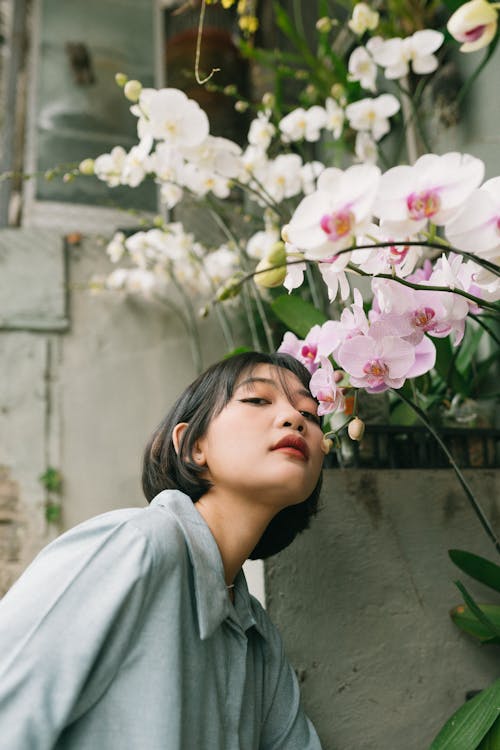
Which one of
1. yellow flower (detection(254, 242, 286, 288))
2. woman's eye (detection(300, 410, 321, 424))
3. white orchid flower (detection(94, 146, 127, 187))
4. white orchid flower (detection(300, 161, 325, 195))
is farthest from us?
white orchid flower (detection(300, 161, 325, 195))

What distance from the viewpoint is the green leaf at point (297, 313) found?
1561 mm

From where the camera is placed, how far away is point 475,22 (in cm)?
67

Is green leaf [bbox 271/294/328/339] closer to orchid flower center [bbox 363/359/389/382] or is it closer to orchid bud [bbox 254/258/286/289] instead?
orchid flower center [bbox 363/359/389/382]

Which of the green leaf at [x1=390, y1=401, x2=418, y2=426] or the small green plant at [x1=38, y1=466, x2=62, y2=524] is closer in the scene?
the green leaf at [x1=390, y1=401, x2=418, y2=426]

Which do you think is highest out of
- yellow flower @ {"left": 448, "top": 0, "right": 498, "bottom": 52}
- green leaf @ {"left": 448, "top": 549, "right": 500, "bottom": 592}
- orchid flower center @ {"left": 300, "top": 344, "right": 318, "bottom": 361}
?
yellow flower @ {"left": 448, "top": 0, "right": 498, "bottom": 52}

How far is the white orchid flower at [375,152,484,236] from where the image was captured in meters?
0.72

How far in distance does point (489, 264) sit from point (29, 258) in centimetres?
226

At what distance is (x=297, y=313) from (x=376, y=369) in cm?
57

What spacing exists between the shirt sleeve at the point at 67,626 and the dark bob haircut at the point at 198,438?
0.26 m

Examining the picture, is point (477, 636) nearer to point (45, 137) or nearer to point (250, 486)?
point (250, 486)

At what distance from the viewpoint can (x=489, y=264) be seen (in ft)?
2.58

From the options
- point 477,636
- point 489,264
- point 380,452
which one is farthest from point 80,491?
point 489,264

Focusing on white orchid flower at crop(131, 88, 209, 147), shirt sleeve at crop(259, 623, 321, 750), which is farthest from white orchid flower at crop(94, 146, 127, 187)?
shirt sleeve at crop(259, 623, 321, 750)

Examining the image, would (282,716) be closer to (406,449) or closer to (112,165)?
(406,449)
